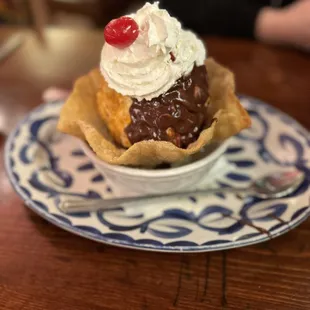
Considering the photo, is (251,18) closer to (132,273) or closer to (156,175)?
(156,175)

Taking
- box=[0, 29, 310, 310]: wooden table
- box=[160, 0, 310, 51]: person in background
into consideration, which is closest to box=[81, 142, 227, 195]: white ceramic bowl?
box=[0, 29, 310, 310]: wooden table

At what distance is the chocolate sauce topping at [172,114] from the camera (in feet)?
2.70

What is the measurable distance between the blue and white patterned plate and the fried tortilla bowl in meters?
0.11

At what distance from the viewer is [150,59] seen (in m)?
0.81

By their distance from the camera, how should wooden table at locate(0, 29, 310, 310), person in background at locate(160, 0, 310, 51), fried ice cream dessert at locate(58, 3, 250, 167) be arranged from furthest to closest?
1. person in background at locate(160, 0, 310, 51)
2. fried ice cream dessert at locate(58, 3, 250, 167)
3. wooden table at locate(0, 29, 310, 310)

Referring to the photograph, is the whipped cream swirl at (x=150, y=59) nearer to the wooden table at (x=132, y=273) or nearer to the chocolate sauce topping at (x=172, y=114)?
the chocolate sauce topping at (x=172, y=114)

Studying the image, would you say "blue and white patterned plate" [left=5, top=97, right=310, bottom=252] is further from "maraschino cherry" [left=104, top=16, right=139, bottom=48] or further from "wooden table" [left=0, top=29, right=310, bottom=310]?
"maraschino cherry" [left=104, top=16, right=139, bottom=48]

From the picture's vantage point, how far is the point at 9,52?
4.87 ft

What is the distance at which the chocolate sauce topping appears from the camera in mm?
824

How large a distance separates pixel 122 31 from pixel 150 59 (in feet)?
0.23

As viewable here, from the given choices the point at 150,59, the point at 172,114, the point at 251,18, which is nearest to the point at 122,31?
the point at 150,59

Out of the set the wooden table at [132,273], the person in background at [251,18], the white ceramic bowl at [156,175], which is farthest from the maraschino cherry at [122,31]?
the person in background at [251,18]

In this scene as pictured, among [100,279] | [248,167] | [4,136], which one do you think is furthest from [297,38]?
[100,279]

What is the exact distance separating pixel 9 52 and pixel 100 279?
3.29 ft
